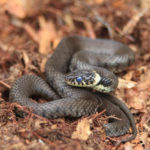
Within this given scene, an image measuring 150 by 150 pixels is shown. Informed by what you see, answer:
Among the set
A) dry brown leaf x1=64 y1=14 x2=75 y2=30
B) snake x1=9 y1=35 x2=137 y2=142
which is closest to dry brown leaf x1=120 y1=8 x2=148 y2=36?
snake x1=9 y1=35 x2=137 y2=142

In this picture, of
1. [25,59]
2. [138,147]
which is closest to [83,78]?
[138,147]

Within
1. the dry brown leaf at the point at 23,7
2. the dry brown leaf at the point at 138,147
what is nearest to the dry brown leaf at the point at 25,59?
the dry brown leaf at the point at 23,7

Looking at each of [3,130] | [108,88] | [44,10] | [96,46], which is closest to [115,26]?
[96,46]

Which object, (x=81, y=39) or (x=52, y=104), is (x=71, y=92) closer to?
(x=52, y=104)

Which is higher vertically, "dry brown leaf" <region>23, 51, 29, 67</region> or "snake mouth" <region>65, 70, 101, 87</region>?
"dry brown leaf" <region>23, 51, 29, 67</region>

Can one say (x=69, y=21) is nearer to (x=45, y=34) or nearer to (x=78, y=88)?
(x=45, y=34)

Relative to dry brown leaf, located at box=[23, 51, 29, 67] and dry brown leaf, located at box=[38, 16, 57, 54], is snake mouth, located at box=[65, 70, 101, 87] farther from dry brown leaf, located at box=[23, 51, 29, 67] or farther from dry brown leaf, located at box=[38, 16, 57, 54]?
dry brown leaf, located at box=[38, 16, 57, 54]

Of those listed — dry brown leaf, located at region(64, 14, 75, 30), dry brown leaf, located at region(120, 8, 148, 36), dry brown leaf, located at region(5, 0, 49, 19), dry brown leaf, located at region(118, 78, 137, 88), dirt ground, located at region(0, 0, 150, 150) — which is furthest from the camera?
dry brown leaf, located at region(64, 14, 75, 30)

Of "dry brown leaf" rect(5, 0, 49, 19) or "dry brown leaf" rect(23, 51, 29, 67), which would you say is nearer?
"dry brown leaf" rect(23, 51, 29, 67)
